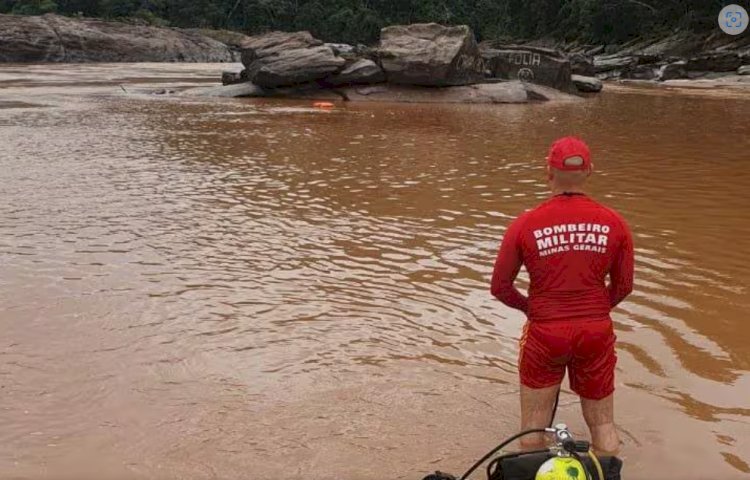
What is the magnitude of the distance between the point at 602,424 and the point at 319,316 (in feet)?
9.09

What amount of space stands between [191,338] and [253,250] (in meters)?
2.26

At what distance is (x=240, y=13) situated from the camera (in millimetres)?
92438

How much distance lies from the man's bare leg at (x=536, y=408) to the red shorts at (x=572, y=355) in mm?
38

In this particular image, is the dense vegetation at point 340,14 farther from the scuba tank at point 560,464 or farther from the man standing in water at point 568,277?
the scuba tank at point 560,464

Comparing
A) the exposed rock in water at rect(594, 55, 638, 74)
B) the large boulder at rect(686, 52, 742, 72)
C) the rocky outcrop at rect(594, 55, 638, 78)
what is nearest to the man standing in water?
the large boulder at rect(686, 52, 742, 72)

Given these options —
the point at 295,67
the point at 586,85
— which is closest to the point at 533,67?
the point at 586,85

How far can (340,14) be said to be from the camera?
8350 cm

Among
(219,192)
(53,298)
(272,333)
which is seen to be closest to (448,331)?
(272,333)

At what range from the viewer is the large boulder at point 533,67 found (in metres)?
29.5

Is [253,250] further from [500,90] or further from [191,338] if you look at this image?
[500,90]

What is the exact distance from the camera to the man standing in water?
124 inches

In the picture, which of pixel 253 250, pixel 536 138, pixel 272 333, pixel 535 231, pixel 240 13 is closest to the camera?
pixel 535 231

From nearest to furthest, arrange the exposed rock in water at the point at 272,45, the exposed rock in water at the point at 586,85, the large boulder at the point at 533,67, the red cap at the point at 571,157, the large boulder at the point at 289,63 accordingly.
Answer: the red cap at the point at 571,157, the large boulder at the point at 289,63, the exposed rock in water at the point at 272,45, the large boulder at the point at 533,67, the exposed rock in water at the point at 586,85

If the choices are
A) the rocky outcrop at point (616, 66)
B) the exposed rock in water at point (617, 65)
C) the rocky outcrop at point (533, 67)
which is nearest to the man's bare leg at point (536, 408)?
the rocky outcrop at point (533, 67)
